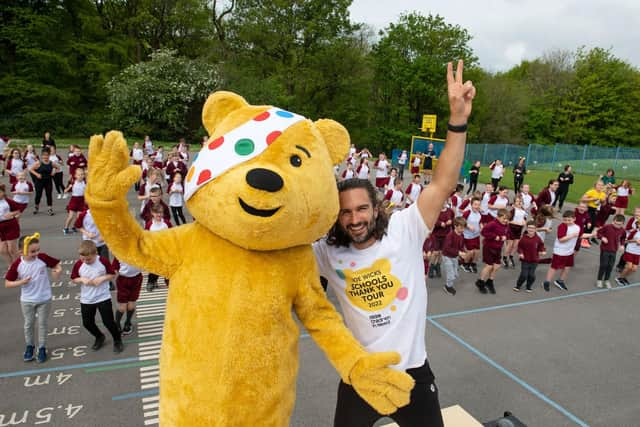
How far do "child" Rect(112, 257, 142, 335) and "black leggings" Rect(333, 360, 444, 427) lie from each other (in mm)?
4069

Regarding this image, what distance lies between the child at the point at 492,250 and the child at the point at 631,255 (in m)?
2.83

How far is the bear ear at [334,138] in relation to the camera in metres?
2.23

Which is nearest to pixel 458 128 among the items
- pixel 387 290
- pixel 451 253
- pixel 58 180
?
pixel 387 290

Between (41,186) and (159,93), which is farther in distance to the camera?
(159,93)

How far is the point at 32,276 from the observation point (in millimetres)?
5031

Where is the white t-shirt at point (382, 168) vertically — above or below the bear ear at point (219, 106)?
below

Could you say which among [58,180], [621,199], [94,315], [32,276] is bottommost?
[94,315]

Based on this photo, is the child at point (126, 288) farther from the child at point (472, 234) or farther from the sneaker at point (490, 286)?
the child at point (472, 234)

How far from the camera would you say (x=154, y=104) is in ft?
88.5

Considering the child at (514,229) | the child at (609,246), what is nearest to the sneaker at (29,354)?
the child at (514,229)

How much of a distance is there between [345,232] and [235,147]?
820 mm

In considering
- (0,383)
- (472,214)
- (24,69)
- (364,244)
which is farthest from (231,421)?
(24,69)

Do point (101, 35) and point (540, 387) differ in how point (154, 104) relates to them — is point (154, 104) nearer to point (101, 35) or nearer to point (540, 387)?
point (101, 35)

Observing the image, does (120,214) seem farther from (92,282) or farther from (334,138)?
(92,282)
